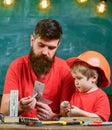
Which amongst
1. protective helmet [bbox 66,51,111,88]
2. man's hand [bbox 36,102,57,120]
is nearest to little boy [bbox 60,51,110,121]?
protective helmet [bbox 66,51,111,88]

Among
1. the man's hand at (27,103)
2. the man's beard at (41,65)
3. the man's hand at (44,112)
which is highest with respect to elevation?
the man's beard at (41,65)

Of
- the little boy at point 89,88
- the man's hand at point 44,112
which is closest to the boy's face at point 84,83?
the little boy at point 89,88

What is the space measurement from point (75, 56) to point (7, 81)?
512 mm

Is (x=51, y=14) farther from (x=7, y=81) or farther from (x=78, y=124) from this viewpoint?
(x=78, y=124)

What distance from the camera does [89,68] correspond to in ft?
6.50

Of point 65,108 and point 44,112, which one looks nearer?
point 65,108

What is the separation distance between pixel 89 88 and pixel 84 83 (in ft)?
0.15

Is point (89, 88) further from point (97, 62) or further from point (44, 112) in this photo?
point (44, 112)

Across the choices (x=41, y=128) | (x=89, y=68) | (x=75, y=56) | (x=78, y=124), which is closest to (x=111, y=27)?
(x=75, y=56)

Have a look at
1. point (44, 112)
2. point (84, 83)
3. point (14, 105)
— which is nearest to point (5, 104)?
point (14, 105)

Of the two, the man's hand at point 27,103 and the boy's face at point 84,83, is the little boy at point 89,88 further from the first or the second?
the man's hand at point 27,103

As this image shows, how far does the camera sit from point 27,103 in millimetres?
1928

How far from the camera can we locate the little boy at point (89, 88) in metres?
1.86

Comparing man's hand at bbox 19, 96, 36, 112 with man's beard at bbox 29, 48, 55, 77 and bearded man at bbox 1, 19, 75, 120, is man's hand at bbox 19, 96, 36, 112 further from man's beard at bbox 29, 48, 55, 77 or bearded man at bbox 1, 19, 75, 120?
man's beard at bbox 29, 48, 55, 77
